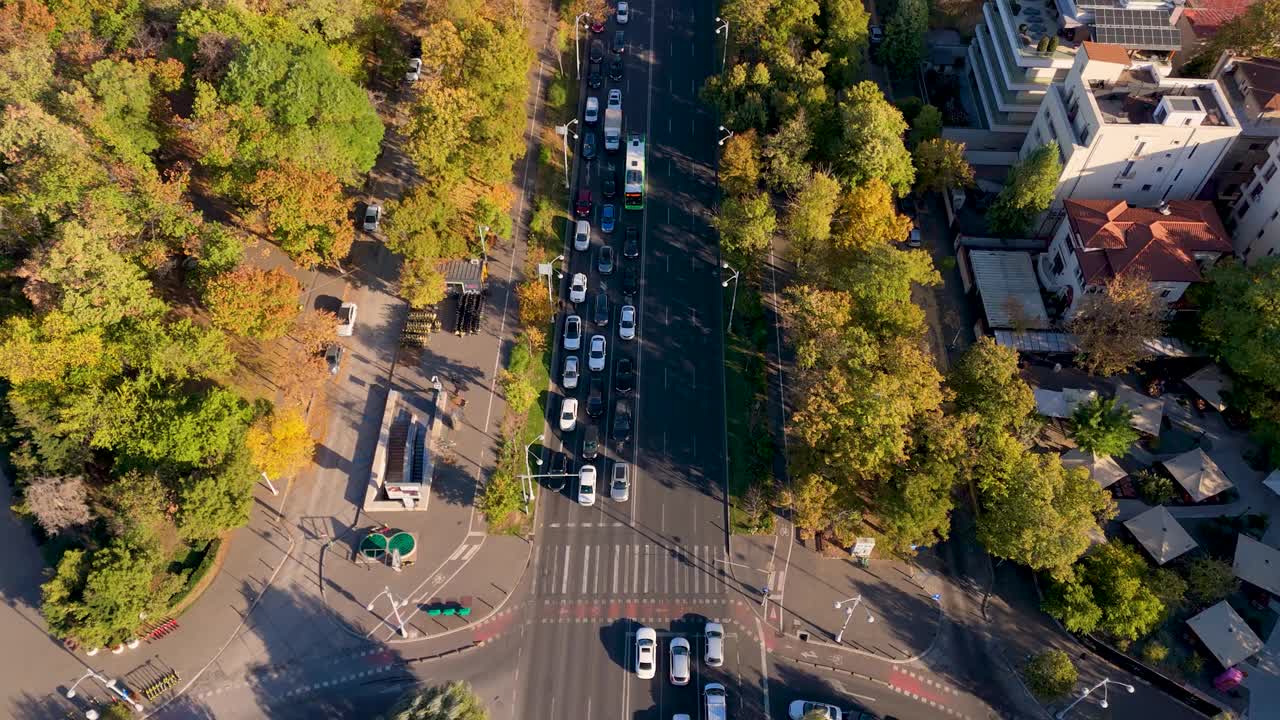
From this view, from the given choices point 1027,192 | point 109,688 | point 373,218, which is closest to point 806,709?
point 109,688

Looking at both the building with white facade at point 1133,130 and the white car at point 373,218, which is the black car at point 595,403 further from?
the building with white facade at point 1133,130

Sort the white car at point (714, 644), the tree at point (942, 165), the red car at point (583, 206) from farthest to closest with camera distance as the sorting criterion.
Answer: the red car at point (583, 206)
the tree at point (942, 165)
the white car at point (714, 644)

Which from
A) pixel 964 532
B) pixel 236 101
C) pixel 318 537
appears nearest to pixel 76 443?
pixel 318 537

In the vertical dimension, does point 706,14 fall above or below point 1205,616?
above

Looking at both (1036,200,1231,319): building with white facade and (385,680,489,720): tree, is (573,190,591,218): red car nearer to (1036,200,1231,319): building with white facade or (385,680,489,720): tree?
(1036,200,1231,319): building with white facade

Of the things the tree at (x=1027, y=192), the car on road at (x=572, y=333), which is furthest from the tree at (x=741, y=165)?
the tree at (x=1027, y=192)

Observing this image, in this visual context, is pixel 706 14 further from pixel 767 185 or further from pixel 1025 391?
pixel 1025 391

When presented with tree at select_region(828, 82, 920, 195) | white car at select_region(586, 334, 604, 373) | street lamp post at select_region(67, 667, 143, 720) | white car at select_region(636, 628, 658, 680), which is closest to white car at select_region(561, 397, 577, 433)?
white car at select_region(586, 334, 604, 373)

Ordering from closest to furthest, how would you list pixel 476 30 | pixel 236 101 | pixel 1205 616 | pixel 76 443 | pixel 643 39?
pixel 1205 616 → pixel 76 443 → pixel 236 101 → pixel 476 30 → pixel 643 39
